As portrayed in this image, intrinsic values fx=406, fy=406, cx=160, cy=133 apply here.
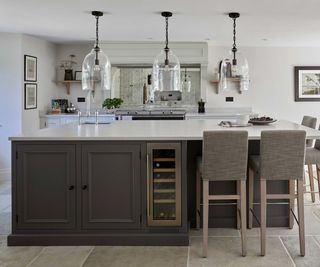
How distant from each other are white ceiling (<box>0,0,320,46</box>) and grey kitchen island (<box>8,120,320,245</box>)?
1.56m

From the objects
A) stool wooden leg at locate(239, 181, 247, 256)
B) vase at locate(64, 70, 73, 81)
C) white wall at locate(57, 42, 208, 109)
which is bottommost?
stool wooden leg at locate(239, 181, 247, 256)

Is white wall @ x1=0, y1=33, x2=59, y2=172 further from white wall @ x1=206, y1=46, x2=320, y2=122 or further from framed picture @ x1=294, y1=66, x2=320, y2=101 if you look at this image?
framed picture @ x1=294, y1=66, x2=320, y2=101

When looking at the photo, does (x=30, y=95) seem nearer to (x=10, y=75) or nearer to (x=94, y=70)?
(x=10, y=75)

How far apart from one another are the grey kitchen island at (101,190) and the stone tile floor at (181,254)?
113 mm

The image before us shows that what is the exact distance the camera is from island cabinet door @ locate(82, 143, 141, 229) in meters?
3.41

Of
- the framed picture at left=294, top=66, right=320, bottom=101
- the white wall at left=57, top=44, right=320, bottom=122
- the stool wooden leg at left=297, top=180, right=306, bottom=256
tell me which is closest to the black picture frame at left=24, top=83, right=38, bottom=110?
the white wall at left=57, top=44, right=320, bottom=122

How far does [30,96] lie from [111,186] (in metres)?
3.57

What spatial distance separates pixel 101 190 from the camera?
3436 millimetres

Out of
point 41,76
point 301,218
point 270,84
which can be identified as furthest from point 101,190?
point 270,84

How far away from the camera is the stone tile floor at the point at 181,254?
120 inches

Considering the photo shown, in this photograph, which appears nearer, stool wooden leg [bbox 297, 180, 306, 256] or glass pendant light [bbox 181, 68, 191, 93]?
stool wooden leg [bbox 297, 180, 306, 256]

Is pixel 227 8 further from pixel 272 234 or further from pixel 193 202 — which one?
pixel 272 234

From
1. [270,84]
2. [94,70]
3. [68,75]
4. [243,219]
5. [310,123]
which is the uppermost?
[68,75]

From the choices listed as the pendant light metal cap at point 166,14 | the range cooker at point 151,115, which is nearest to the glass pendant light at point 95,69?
the pendant light metal cap at point 166,14
